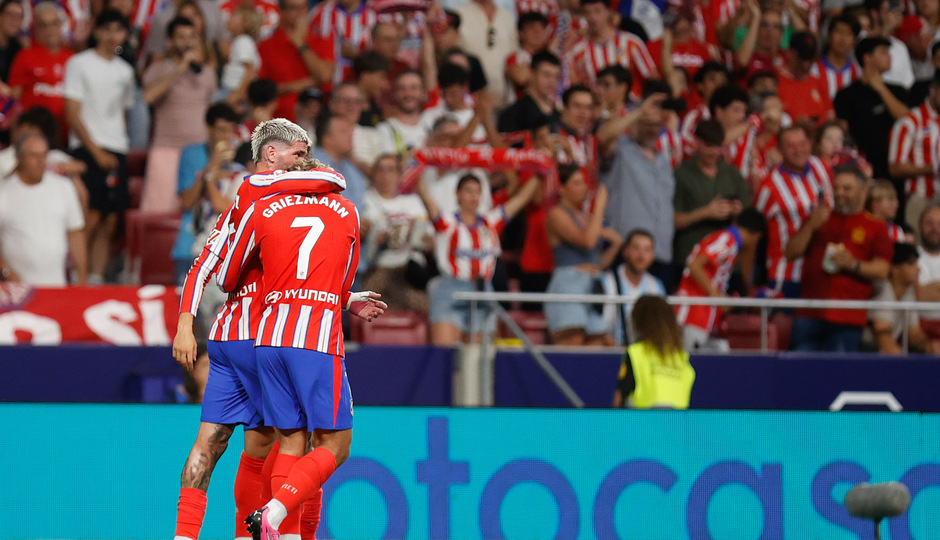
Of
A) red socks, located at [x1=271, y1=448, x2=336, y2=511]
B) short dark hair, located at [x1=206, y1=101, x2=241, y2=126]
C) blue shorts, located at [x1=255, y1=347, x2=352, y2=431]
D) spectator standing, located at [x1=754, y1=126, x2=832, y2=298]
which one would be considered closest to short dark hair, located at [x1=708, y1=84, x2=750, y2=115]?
spectator standing, located at [x1=754, y1=126, x2=832, y2=298]

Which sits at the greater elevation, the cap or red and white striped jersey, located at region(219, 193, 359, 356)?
the cap

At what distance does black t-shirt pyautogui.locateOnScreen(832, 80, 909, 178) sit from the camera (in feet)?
42.4

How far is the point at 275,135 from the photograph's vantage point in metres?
5.45

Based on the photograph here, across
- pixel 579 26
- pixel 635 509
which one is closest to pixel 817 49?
pixel 579 26

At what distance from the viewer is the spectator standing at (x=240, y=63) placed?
36.9 feet

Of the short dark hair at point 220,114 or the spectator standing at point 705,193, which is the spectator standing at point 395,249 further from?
the spectator standing at point 705,193

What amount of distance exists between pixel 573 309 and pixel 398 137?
228 centimetres

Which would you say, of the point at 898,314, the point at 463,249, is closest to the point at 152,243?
the point at 463,249

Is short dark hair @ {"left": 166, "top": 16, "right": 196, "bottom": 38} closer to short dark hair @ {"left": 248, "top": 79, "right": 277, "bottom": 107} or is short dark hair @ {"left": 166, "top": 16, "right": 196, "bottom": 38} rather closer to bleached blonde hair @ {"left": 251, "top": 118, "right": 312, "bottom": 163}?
short dark hair @ {"left": 248, "top": 79, "right": 277, "bottom": 107}

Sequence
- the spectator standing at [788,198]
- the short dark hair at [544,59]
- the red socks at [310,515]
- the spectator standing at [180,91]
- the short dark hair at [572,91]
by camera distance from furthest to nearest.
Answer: the short dark hair at [544,59] < the short dark hair at [572,91] < the spectator standing at [788,198] < the spectator standing at [180,91] < the red socks at [310,515]

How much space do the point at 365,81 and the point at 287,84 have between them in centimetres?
79

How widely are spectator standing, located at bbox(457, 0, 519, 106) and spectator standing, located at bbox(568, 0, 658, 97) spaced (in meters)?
0.69

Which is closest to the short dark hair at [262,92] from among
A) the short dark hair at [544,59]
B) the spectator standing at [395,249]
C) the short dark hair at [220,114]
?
the short dark hair at [220,114]

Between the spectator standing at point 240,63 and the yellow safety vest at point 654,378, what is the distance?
197 inches
